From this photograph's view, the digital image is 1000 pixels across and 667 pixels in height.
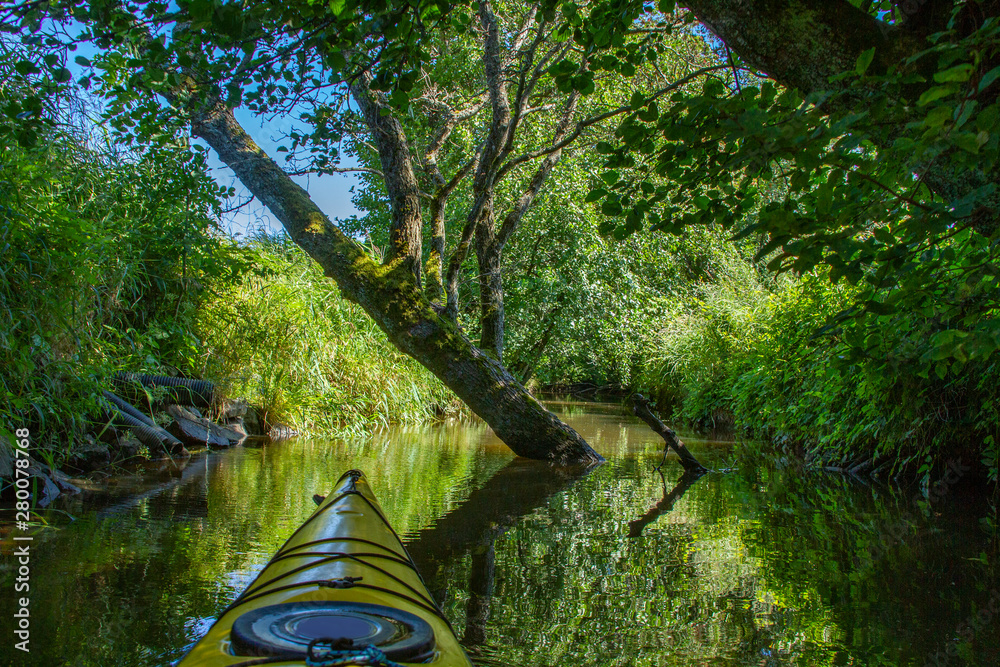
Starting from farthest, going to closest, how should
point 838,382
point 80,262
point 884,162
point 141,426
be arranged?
point 838,382
point 141,426
point 80,262
point 884,162

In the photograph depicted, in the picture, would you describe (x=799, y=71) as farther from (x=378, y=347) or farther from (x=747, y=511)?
(x=378, y=347)

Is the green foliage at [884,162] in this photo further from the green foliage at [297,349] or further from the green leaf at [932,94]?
the green foliage at [297,349]

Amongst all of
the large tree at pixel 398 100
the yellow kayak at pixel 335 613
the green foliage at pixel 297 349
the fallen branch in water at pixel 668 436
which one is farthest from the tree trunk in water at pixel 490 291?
the yellow kayak at pixel 335 613

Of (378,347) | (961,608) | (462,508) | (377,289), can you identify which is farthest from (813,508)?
(378,347)

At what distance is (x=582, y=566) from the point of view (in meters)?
3.09

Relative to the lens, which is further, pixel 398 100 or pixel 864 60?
pixel 398 100

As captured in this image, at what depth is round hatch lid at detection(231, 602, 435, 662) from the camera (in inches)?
56.4

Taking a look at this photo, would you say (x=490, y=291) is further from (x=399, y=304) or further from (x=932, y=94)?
(x=932, y=94)

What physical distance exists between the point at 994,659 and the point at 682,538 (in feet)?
5.31

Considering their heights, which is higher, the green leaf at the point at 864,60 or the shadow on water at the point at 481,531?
the green leaf at the point at 864,60

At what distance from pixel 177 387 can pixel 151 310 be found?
0.92m

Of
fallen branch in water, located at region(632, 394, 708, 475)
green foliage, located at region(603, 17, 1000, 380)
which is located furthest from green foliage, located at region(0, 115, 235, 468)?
fallen branch in water, located at region(632, 394, 708, 475)

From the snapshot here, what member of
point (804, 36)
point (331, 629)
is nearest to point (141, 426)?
point (331, 629)

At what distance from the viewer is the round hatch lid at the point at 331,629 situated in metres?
1.43
